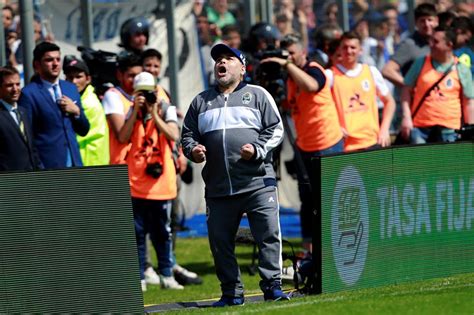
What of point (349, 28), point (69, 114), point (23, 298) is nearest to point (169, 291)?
point (69, 114)

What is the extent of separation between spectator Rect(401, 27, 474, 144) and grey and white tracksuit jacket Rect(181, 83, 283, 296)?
14.6ft

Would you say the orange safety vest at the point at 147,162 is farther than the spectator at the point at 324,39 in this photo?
No

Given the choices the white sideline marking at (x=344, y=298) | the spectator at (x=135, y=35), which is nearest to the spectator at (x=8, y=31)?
the spectator at (x=135, y=35)

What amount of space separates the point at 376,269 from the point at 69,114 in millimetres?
3404

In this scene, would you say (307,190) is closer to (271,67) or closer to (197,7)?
(271,67)

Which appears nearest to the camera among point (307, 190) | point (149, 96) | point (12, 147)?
point (12, 147)

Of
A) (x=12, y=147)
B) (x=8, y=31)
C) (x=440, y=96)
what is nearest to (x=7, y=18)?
(x=8, y=31)

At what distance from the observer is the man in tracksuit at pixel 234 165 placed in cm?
1034

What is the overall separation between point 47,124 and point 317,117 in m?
3.05

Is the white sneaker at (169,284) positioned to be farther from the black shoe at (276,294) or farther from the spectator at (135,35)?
the black shoe at (276,294)

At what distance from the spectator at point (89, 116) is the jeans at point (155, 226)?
72cm

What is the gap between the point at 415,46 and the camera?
51.3 feet

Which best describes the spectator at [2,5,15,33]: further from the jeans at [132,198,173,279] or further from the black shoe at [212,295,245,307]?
the black shoe at [212,295,245,307]

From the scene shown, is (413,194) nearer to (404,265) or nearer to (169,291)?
(404,265)
